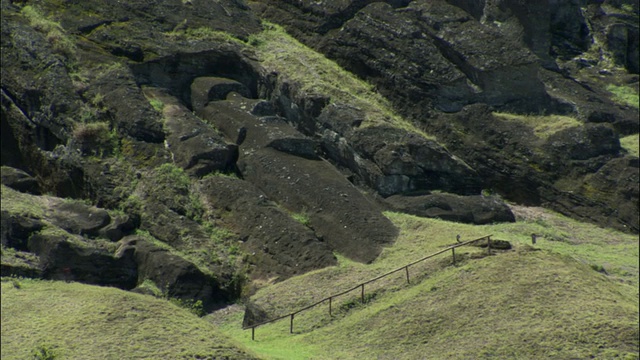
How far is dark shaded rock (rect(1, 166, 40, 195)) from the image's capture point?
36906 millimetres

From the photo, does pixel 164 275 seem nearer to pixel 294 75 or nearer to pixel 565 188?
pixel 294 75

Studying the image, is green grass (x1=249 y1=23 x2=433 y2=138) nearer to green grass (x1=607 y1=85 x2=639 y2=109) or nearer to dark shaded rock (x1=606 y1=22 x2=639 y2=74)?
green grass (x1=607 y1=85 x2=639 y2=109)

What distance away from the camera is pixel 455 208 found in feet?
127

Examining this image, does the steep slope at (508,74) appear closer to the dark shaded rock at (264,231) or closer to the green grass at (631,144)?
the green grass at (631,144)

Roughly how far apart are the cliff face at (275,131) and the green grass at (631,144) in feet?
2.58

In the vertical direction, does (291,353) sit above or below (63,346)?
below

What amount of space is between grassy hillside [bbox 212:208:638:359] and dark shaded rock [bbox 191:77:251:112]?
11.7 m

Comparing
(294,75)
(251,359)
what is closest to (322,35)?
(294,75)

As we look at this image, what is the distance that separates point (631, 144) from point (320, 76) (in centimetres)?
1296

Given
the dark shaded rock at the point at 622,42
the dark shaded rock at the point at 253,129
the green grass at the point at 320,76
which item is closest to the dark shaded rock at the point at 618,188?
the green grass at the point at 320,76

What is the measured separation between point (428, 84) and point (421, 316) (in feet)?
58.6

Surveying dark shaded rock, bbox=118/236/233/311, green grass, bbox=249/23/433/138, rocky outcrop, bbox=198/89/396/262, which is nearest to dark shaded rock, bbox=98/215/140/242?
dark shaded rock, bbox=118/236/233/311

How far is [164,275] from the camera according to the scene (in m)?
33.0

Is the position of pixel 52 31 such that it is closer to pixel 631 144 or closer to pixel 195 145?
pixel 195 145
